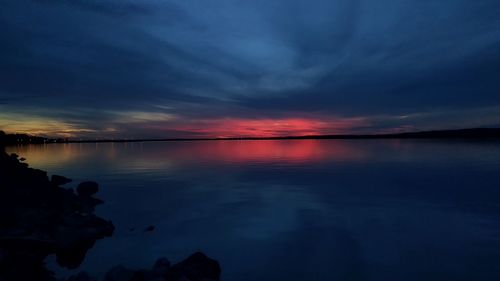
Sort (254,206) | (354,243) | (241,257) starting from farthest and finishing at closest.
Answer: (254,206), (354,243), (241,257)

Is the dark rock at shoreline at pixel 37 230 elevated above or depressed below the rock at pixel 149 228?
above

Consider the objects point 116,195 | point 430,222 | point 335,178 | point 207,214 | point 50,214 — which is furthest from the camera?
point 335,178

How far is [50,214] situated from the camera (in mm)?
18969

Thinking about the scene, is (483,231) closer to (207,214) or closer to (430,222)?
(430,222)

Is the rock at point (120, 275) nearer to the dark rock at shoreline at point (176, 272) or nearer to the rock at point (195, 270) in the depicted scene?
the dark rock at shoreline at point (176, 272)

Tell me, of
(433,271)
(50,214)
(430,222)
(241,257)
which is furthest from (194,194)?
(433,271)

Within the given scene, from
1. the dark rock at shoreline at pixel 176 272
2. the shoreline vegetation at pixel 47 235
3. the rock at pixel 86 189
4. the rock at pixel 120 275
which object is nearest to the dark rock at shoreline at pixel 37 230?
the shoreline vegetation at pixel 47 235

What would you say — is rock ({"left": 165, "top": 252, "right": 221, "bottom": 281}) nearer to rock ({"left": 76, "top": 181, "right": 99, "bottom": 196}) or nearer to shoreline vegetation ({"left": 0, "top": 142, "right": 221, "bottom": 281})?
shoreline vegetation ({"left": 0, "top": 142, "right": 221, "bottom": 281})

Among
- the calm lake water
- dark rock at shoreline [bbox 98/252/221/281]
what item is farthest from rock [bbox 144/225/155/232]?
dark rock at shoreline [bbox 98/252/221/281]

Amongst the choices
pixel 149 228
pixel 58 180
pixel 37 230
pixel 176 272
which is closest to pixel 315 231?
pixel 176 272

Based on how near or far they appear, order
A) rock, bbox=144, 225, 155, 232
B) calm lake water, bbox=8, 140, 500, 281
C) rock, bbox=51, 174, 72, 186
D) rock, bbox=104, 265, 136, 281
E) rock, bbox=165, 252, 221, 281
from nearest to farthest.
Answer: rock, bbox=104, 265, 136, 281
rock, bbox=165, 252, 221, 281
calm lake water, bbox=8, 140, 500, 281
rock, bbox=144, 225, 155, 232
rock, bbox=51, 174, 72, 186

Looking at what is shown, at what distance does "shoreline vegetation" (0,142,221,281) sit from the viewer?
1122 cm

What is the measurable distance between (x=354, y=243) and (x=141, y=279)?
11749 millimetres

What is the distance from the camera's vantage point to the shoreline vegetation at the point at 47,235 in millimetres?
11219
